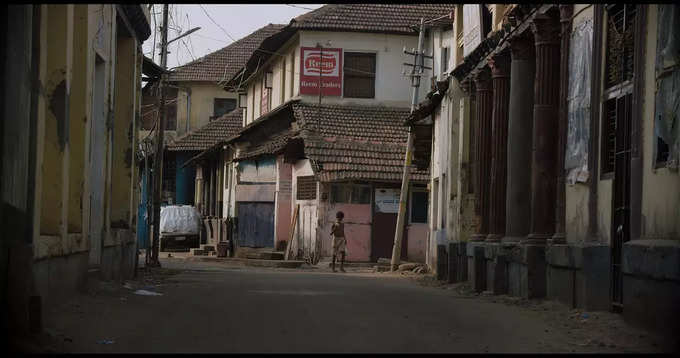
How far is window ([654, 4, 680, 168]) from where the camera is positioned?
1085cm

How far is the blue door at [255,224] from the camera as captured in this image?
41281mm

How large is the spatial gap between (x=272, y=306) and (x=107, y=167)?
201 inches

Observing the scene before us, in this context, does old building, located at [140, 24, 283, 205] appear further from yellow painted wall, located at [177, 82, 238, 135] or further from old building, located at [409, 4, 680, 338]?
old building, located at [409, 4, 680, 338]

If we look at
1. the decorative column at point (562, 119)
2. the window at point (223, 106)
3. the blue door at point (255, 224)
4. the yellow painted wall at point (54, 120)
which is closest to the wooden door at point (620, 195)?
the decorative column at point (562, 119)

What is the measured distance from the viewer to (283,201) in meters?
39.7

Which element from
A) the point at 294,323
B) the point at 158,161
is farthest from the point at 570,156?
the point at 158,161

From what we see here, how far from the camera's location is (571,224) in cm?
1509

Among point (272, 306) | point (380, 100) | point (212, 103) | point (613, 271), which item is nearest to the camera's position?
point (613, 271)

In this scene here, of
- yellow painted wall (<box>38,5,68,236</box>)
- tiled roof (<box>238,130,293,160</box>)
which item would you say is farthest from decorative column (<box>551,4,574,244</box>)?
tiled roof (<box>238,130,293,160</box>)

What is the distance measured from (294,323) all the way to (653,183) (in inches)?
161

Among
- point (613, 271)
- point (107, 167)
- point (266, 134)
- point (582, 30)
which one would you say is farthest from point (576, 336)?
point (266, 134)

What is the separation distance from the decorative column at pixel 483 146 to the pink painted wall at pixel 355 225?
43.9ft

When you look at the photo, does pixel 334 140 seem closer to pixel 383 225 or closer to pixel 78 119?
pixel 383 225

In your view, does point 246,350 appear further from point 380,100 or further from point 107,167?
point 380,100
